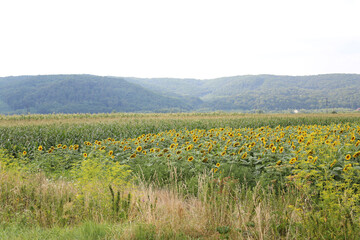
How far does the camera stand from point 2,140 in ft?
44.9

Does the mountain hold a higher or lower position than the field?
higher

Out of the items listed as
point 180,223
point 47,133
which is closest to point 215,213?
point 180,223

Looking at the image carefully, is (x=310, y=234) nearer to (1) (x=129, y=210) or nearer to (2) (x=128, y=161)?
(1) (x=129, y=210)

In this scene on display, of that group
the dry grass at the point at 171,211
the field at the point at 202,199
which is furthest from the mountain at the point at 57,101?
the dry grass at the point at 171,211

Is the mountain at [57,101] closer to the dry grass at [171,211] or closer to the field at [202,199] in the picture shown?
the field at [202,199]

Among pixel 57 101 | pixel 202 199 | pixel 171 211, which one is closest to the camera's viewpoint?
pixel 171 211

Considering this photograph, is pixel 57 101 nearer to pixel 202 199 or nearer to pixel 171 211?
pixel 202 199

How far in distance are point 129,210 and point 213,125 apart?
15.4m

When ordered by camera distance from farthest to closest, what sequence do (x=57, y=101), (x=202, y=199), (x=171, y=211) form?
(x=57, y=101), (x=202, y=199), (x=171, y=211)

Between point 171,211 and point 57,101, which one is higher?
point 57,101

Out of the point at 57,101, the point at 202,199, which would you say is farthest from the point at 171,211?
the point at 57,101

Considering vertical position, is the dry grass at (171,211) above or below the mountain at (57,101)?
below

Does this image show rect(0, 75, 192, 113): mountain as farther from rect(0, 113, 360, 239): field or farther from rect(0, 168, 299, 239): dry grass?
rect(0, 168, 299, 239): dry grass

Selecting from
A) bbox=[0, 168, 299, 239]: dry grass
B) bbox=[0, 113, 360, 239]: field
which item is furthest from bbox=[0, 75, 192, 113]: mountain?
bbox=[0, 168, 299, 239]: dry grass
